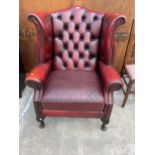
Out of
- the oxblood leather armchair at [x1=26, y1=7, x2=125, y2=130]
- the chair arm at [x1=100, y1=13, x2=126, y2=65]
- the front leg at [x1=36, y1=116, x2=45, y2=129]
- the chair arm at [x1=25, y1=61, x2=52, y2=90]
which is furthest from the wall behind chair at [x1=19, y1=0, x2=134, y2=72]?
the front leg at [x1=36, y1=116, x2=45, y2=129]

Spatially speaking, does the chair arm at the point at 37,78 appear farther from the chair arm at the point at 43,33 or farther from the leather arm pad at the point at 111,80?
the leather arm pad at the point at 111,80

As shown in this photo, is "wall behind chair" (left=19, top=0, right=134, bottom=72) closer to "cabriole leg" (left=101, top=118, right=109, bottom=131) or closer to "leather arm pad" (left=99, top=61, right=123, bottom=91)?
"leather arm pad" (left=99, top=61, right=123, bottom=91)

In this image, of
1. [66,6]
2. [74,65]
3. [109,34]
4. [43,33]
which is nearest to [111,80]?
[109,34]

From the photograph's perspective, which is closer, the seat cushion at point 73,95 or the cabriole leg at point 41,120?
the seat cushion at point 73,95

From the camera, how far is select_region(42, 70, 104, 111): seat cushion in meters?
1.62

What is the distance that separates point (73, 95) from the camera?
1.62 m

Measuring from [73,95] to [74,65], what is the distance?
0.52m

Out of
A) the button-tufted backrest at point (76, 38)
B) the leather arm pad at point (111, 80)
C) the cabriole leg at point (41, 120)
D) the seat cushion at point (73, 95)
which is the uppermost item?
the button-tufted backrest at point (76, 38)

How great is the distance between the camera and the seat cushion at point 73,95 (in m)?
1.62

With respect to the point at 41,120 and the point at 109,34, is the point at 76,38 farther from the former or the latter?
the point at 41,120

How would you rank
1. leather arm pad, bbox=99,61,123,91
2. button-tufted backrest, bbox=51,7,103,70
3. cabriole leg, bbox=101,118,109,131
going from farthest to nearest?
button-tufted backrest, bbox=51,7,103,70 → cabriole leg, bbox=101,118,109,131 → leather arm pad, bbox=99,61,123,91

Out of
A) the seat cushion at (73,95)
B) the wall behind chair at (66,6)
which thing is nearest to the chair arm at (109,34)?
the seat cushion at (73,95)
